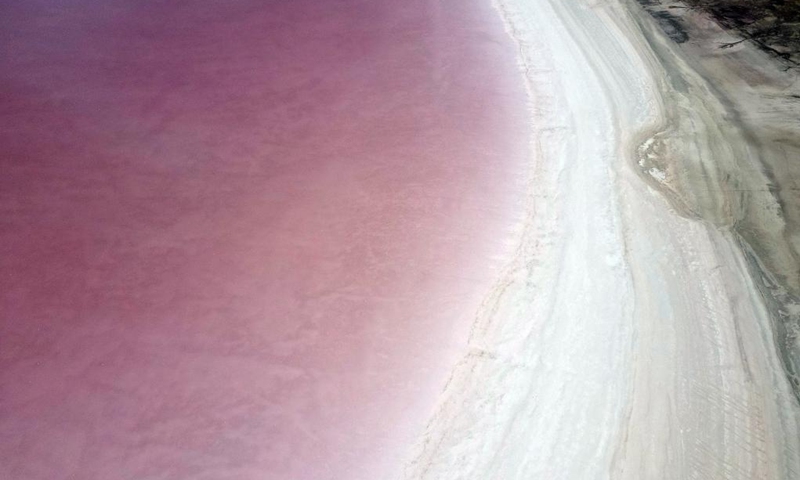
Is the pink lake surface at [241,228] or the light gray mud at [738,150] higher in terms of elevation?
the light gray mud at [738,150]

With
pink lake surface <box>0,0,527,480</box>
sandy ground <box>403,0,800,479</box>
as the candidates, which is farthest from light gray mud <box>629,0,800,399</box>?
pink lake surface <box>0,0,527,480</box>

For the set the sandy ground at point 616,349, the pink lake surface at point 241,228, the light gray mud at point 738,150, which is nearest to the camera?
the sandy ground at point 616,349

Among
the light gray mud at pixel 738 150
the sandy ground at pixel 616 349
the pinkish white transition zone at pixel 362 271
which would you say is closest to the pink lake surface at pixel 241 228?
the pinkish white transition zone at pixel 362 271

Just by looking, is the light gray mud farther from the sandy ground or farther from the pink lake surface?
the pink lake surface

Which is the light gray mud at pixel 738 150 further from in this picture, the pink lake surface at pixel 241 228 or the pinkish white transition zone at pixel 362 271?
the pink lake surface at pixel 241 228

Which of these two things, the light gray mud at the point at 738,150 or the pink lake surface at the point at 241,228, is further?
the light gray mud at the point at 738,150

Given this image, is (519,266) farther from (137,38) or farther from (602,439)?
(137,38)

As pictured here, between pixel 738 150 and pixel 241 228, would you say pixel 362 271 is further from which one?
pixel 738 150

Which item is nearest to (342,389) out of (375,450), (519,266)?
(375,450)
